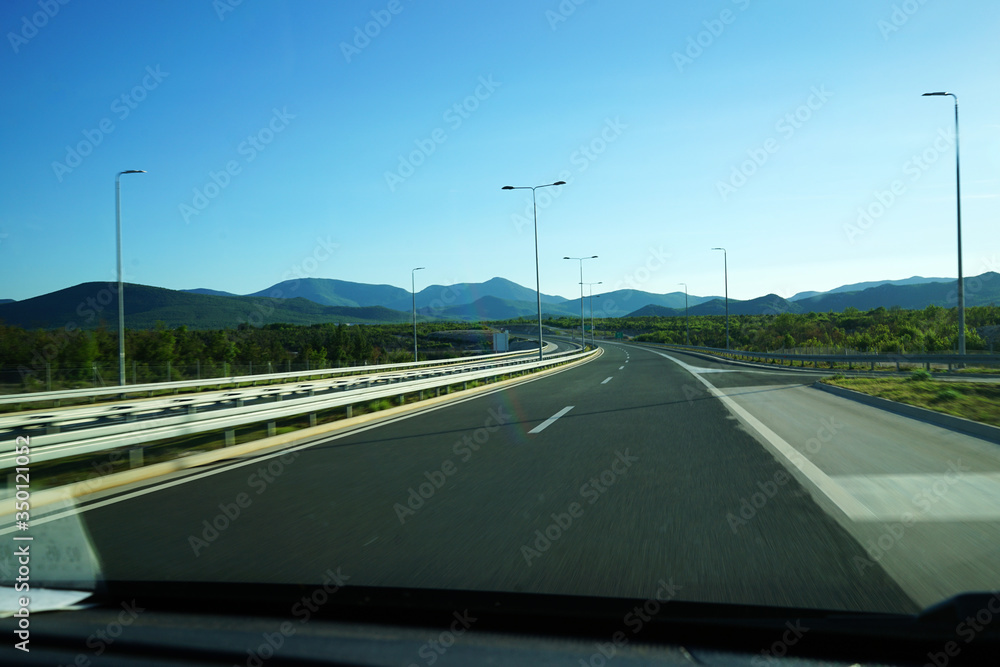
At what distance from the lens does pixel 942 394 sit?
614 inches

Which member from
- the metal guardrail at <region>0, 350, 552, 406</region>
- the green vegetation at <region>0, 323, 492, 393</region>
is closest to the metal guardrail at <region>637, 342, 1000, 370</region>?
the metal guardrail at <region>0, 350, 552, 406</region>

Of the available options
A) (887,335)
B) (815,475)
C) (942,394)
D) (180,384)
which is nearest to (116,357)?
(180,384)

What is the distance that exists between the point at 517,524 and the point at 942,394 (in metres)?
14.3

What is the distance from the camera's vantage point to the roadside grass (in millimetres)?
12906

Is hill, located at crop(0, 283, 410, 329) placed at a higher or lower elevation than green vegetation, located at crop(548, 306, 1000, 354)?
higher

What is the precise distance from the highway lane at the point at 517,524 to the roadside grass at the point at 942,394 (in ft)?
19.2

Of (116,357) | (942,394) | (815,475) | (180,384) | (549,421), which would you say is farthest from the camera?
(116,357)

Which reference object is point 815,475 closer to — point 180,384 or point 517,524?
point 517,524

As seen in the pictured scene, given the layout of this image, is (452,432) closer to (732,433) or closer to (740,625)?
(732,433)

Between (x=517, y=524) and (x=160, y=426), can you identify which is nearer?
(x=517, y=524)

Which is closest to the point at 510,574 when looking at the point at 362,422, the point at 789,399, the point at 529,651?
the point at 529,651

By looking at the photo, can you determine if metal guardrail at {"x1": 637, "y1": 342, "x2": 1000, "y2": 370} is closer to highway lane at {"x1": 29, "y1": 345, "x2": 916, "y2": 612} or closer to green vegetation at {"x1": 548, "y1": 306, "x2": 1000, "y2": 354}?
green vegetation at {"x1": 548, "y1": 306, "x2": 1000, "y2": 354}

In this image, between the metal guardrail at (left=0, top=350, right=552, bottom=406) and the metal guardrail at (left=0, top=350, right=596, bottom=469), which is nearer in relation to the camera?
the metal guardrail at (left=0, top=350, right=596, bottom=469)

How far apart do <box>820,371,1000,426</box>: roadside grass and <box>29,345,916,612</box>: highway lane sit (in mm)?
5852
